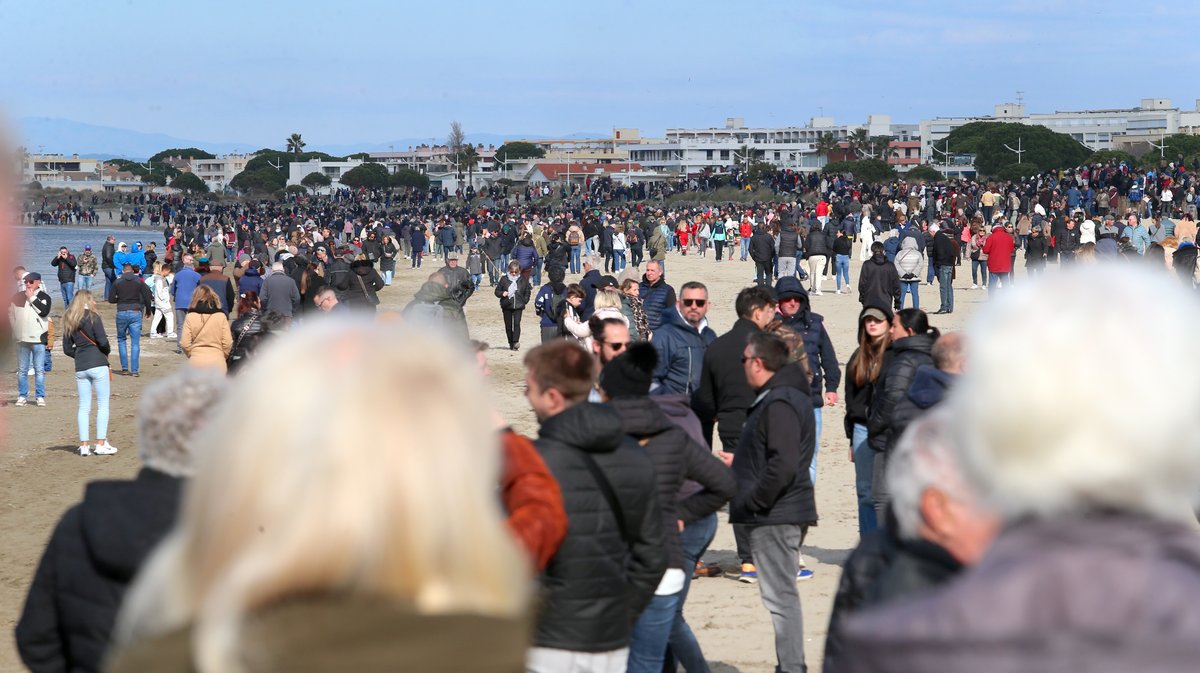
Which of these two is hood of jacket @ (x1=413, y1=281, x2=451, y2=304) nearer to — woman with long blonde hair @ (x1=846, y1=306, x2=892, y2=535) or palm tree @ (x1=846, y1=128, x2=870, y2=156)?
woman with long blonde hair @ (x1=846, y1=306, x2=892, y2=535)

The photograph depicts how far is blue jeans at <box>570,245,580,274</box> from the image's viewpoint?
133 ft

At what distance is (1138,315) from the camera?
2.02 m

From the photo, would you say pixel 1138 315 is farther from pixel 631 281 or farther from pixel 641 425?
pixel 631 281

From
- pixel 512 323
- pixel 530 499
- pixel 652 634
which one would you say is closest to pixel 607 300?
pixel 652 634

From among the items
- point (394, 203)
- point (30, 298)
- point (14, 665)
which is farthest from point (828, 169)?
point (14, 665)

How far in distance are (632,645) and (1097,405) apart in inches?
162

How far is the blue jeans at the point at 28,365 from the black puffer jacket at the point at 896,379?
39.5ft

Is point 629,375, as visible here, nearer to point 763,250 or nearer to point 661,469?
point 661,469

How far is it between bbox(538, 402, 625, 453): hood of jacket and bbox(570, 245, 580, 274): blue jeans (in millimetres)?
35851

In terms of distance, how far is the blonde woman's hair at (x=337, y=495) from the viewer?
1.91 m

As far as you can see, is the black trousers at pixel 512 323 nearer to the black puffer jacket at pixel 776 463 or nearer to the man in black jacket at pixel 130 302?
the man in black jacket at pixel 130 302

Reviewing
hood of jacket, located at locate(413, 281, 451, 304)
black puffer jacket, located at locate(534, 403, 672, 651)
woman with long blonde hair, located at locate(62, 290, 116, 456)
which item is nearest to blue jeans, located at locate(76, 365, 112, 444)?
woman with long blonde hair, located at locate(62, 290, 116, 456)

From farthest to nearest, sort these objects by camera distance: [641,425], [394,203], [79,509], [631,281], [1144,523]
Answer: [394,203] < [631,281] < [641,425] < [79,509] < [1144,523]

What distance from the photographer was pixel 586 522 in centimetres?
453
